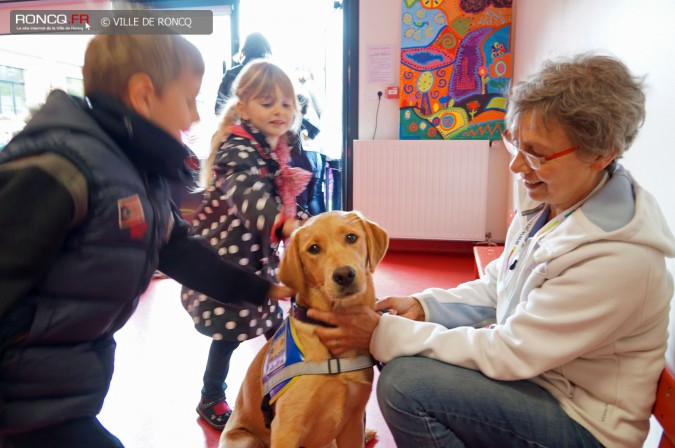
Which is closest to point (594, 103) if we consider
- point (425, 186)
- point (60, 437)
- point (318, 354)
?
point (318, 354)

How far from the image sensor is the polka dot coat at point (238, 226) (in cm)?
158

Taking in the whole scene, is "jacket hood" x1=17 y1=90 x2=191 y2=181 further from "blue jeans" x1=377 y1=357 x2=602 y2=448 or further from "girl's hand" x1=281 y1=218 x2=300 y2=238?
"blue jeans" x1=377 y1=357 x2=602 y2=448

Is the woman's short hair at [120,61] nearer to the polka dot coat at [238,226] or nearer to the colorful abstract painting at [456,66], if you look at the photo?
the polka dot coat at [238,226]

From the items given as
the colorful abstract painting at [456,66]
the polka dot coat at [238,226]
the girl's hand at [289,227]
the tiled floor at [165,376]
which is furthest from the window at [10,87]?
the girl's hand at [289,227]

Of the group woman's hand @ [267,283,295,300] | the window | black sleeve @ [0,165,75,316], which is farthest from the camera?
the window

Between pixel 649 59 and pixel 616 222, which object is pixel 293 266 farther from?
pixel 649 59

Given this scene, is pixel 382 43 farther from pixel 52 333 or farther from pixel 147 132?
pixel 52 333

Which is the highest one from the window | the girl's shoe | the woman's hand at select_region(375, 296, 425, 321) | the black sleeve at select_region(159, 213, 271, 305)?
the window

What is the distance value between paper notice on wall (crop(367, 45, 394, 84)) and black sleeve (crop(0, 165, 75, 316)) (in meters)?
3.92

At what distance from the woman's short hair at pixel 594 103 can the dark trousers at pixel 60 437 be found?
120 cm

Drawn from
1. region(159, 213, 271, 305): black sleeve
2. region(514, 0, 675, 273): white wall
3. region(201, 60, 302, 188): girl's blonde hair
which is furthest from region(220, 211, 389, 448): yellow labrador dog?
region(514, 0, 675, 273): white wall

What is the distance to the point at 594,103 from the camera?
104cm

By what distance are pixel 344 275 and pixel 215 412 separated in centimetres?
107

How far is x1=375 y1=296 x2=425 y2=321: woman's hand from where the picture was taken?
1477 mm
